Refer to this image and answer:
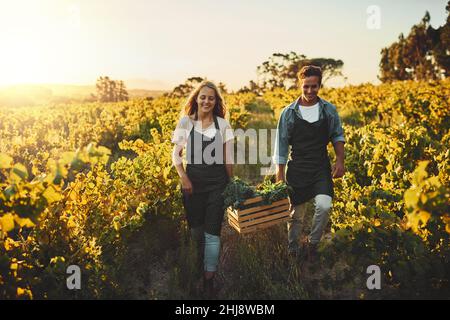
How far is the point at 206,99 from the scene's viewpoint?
3.09 m

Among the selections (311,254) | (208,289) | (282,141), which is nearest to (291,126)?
(282,141)

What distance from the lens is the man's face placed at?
320cm

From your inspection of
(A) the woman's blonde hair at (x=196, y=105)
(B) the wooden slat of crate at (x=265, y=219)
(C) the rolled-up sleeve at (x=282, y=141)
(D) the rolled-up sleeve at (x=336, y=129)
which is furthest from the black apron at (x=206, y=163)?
(D) the rolled-up sleeve at (x=336, y=129)

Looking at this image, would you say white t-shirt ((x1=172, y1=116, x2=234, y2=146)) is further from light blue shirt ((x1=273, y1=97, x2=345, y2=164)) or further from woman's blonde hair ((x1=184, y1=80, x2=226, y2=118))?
light blue shirt ((x1=273, y1=97, x2=345, y2=164))

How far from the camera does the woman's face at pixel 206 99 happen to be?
309 centimetres

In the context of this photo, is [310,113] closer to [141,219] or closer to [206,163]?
[206,163]

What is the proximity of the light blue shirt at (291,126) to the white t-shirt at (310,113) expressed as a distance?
3cm

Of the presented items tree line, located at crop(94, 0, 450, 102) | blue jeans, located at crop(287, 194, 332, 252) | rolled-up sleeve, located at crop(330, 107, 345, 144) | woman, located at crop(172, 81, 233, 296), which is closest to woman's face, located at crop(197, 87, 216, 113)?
woman, located at crop(172, 81, 233, 296)

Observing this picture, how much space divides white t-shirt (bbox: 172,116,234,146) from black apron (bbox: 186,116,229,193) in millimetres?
41

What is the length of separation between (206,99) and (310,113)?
0.93m

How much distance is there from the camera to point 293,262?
337 cm

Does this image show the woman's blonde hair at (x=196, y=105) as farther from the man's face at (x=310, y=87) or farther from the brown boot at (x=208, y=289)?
the brown boot at (x=208, y=289)
